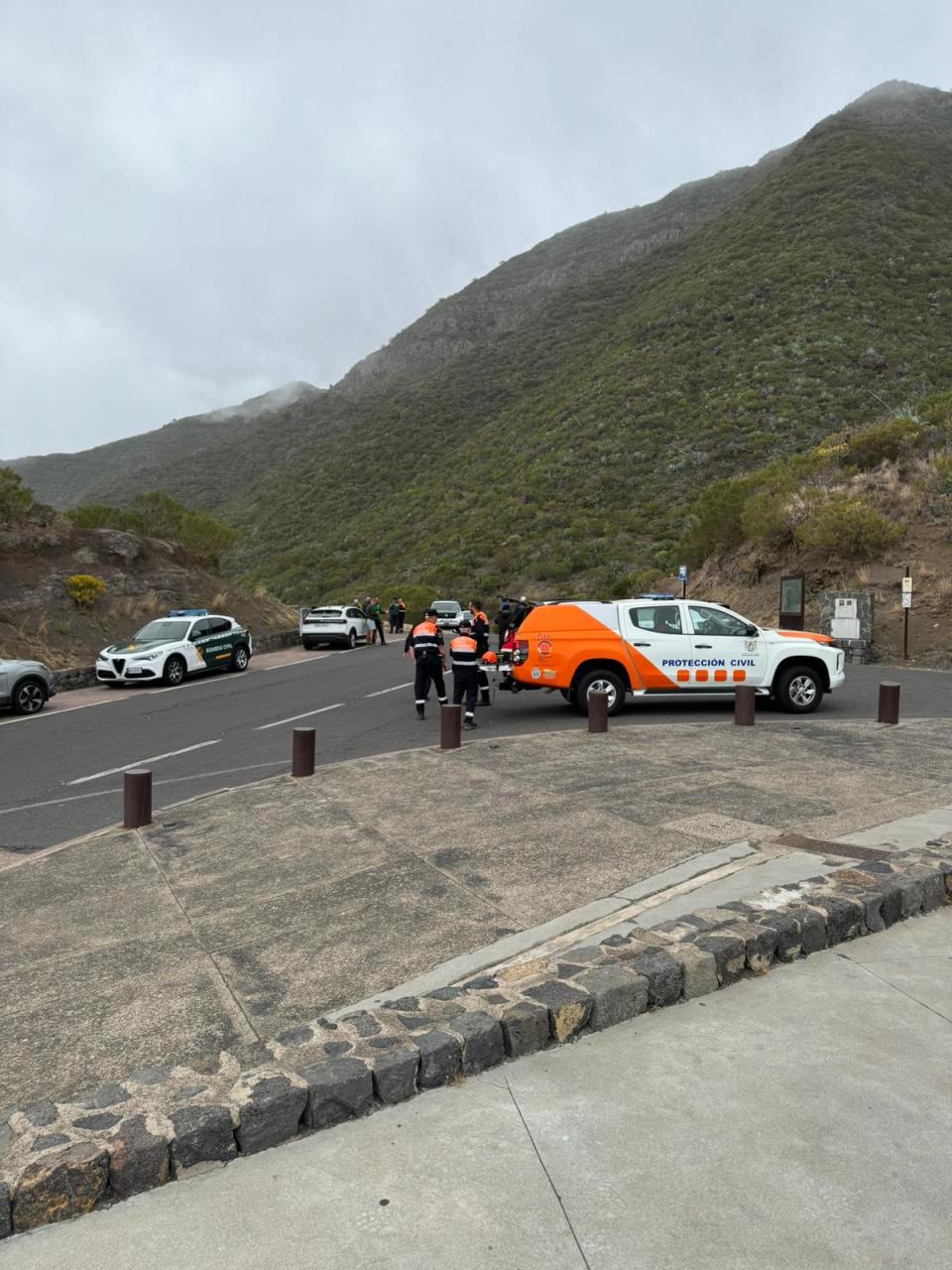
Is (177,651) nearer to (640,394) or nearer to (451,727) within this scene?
(451,727)

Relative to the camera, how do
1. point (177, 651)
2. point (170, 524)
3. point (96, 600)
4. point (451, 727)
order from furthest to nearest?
point (170, 524), point (96, 600), point (177, 651), point (451, 727)

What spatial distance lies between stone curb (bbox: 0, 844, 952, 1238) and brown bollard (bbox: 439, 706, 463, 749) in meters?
6.14

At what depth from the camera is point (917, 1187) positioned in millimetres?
2809

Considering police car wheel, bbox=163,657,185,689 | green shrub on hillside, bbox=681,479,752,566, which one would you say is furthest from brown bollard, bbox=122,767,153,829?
green shrub on hillside, bbox=681,479,752,566

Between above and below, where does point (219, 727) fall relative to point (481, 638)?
below

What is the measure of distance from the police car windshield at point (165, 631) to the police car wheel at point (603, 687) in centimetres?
1203

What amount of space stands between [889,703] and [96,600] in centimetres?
2299

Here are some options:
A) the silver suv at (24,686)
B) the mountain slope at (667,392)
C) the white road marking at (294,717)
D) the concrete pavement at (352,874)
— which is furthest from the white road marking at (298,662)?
the concrete pavement at (352,874)

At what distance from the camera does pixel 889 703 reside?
11602mm

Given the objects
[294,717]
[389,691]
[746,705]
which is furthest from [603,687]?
[389,691]

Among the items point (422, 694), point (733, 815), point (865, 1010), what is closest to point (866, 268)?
point (422, 694)

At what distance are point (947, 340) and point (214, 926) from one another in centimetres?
4665

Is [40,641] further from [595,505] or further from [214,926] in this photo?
[595,505]

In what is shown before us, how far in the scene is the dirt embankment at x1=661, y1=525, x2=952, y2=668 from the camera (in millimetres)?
20625
